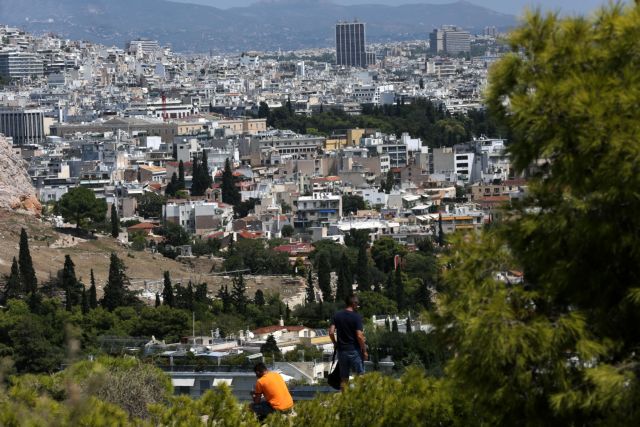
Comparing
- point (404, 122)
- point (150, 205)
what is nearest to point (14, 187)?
point (150, 205)

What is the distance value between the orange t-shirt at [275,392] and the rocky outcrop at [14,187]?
36251 mm

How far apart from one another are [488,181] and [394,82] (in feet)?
259

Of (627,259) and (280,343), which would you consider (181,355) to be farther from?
(627,259)

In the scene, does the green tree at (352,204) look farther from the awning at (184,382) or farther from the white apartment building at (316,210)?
the awning at (184,382)

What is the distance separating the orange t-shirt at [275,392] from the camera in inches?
405

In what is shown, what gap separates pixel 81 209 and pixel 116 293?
12259 millimetres

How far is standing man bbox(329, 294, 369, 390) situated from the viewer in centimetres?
1012

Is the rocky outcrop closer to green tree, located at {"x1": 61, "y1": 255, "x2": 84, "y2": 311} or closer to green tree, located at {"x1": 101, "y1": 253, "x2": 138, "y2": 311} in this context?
green tree, located at {"x1": 61, "y1": 255, "x2": 84, "y2": 311}

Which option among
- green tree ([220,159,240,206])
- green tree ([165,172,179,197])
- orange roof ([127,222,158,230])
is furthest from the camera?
green tree ([165,172,179,197])

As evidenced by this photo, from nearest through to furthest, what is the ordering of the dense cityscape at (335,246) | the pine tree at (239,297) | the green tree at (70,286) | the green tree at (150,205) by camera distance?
the dense cityscape at (335,246) < the green tree at (70,286) < the pine tree at (239,297) < the green tree at (150,205)

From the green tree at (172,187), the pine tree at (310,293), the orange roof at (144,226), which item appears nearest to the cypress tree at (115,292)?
the pine tree at (310,293)

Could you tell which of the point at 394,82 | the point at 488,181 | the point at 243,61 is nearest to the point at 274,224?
the point at 488,181

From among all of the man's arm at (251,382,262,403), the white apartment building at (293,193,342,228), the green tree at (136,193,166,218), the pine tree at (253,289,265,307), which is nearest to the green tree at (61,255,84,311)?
the pine tree at (253,289,265,307)

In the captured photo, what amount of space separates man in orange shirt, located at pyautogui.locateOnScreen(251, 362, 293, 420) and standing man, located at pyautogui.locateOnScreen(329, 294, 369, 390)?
0.36m
